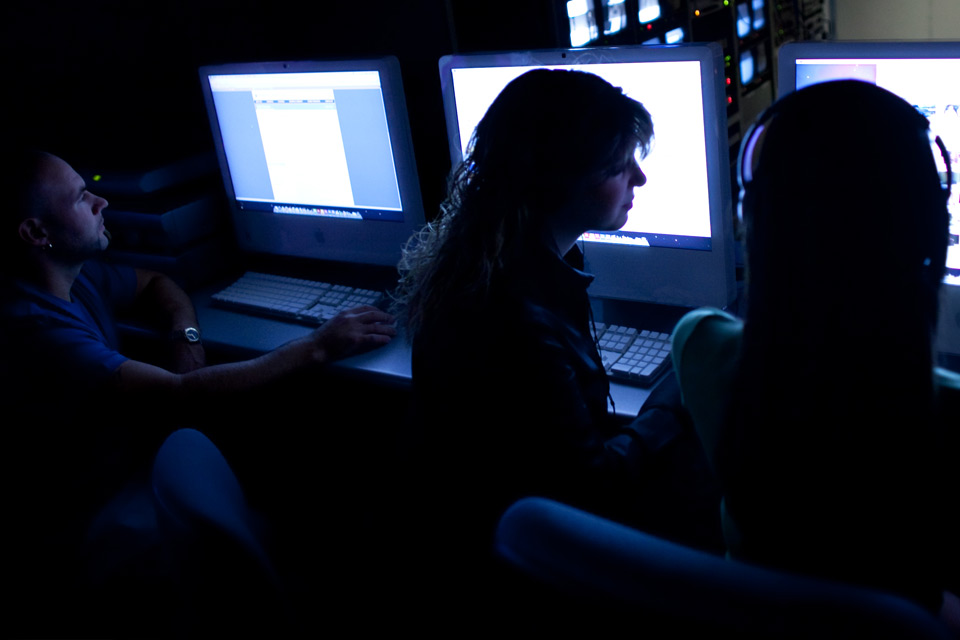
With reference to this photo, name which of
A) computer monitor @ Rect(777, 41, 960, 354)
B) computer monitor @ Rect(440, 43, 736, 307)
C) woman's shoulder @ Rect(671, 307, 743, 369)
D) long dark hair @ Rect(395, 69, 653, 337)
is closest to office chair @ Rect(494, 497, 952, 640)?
woman's shoulder @ Rect(671, 307, 743, 369)

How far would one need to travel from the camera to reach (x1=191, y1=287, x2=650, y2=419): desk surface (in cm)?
130

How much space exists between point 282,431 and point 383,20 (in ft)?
3.54

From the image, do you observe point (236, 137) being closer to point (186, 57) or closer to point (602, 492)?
point (186, 57)

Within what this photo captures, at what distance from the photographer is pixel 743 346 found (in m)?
0.77

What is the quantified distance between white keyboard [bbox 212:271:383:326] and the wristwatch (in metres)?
0.14

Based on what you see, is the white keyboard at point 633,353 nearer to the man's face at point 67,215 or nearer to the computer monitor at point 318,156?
the computer monitor at point 318,156

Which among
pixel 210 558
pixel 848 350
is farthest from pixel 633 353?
pixel 210 558

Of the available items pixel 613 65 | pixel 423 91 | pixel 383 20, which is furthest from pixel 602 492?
pixel 383 20

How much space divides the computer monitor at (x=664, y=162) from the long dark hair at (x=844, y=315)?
592mm

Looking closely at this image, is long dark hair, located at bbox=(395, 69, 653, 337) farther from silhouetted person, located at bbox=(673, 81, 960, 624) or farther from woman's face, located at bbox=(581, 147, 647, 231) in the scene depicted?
silhouetted person, located at bbox=(673, 81, 960, 624)

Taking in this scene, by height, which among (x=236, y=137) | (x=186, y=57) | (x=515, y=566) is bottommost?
(x=515, y=566)

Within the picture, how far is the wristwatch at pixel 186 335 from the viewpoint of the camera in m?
1.74

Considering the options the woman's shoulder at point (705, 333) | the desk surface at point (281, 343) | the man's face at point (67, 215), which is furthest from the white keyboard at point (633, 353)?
the man's face at point (67, 215)

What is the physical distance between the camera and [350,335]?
1.57 metres
